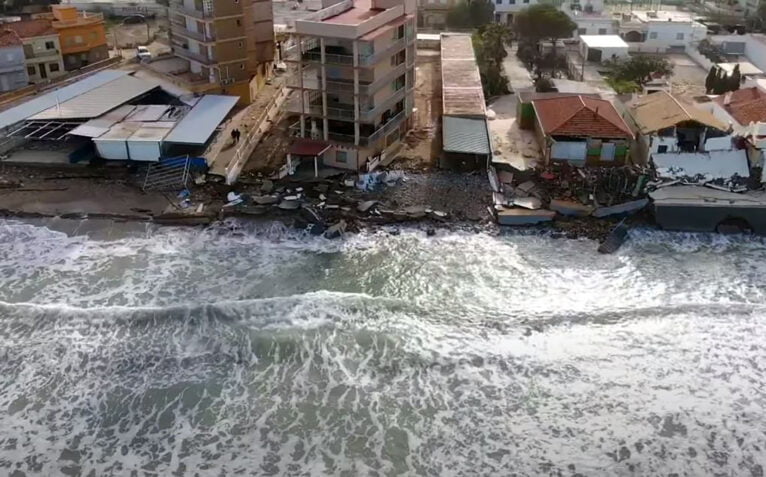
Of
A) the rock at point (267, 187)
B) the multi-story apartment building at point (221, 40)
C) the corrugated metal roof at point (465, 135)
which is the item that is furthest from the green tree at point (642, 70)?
the rock at point (267, 187)

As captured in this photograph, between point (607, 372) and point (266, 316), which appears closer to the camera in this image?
point (607, 372)

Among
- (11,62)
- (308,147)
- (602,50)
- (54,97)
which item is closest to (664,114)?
(308,147)

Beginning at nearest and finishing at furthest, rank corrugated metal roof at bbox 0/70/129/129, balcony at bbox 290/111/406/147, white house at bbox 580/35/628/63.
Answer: balcony at bbox 290/111/406/147
corrugated metal roof at bbox 0/70/129/129
white house at bbox 580/35/628/63

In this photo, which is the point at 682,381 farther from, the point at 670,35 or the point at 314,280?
the point at 670,35

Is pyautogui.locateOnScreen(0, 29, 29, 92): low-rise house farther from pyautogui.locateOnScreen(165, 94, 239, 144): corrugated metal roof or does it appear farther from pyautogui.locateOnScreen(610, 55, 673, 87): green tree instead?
pyautogui.locateOnScreen(610, 55, 673, 87): green tree

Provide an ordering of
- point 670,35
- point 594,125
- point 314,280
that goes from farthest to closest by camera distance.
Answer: point 670,35
point 594,125
point 314,280

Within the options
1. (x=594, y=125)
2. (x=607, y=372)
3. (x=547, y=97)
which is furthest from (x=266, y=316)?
(x=547, y=97)

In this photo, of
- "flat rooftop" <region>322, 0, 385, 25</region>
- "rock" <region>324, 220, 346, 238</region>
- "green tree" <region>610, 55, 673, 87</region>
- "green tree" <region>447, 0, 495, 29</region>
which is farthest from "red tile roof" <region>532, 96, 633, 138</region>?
"green tree" <region>447, 0, 495, 29</region>

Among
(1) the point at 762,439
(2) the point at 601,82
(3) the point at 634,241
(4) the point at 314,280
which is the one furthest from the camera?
(2) the point at 601,82
